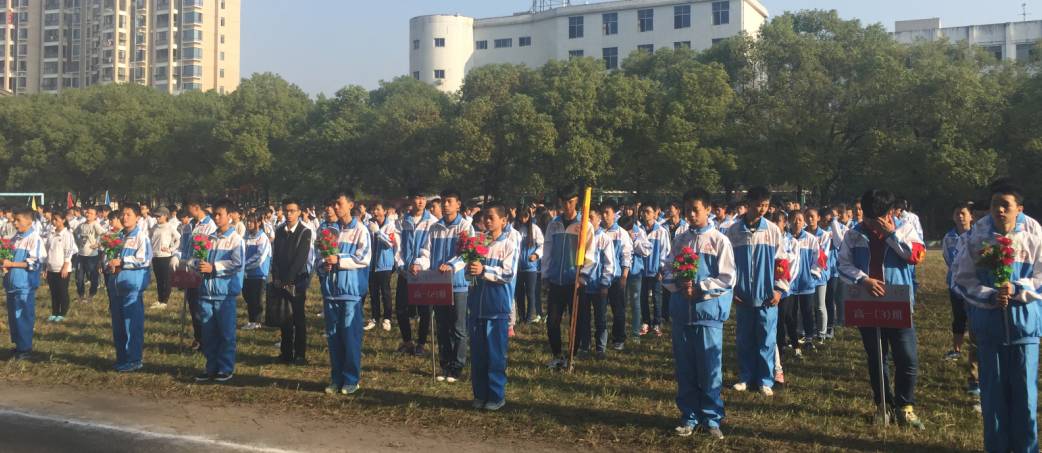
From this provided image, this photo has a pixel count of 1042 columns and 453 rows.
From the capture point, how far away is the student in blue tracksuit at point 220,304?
925cm

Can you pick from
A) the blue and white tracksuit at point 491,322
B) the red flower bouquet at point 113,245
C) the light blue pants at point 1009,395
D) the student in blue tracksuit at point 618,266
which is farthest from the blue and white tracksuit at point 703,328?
the red flower bouquet at point 113,245

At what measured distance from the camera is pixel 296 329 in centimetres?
1046

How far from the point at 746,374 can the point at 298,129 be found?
4276cm

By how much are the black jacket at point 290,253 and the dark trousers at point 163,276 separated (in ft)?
21.7

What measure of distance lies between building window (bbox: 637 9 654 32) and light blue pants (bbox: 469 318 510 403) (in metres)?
67.2

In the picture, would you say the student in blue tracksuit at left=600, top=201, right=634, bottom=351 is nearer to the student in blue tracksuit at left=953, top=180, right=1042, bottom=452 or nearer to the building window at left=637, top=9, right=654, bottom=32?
the student in blue tracksuit at left=953, top=180, right=1042, bottom=452

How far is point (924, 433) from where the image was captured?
23.4 feet

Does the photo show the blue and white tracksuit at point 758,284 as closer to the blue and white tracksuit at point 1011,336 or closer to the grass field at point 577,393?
the grass field at point 577,393

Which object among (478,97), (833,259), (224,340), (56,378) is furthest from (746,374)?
(478,97)

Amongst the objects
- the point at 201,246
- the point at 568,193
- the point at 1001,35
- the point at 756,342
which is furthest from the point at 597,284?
the point at 1001,35

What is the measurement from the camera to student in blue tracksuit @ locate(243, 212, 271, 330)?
1098cm

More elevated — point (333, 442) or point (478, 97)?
point (478, 97)

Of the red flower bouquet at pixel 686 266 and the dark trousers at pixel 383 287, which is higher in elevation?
the red flower bouquet at pixel 686 266

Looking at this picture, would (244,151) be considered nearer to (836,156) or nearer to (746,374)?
(836,156)
